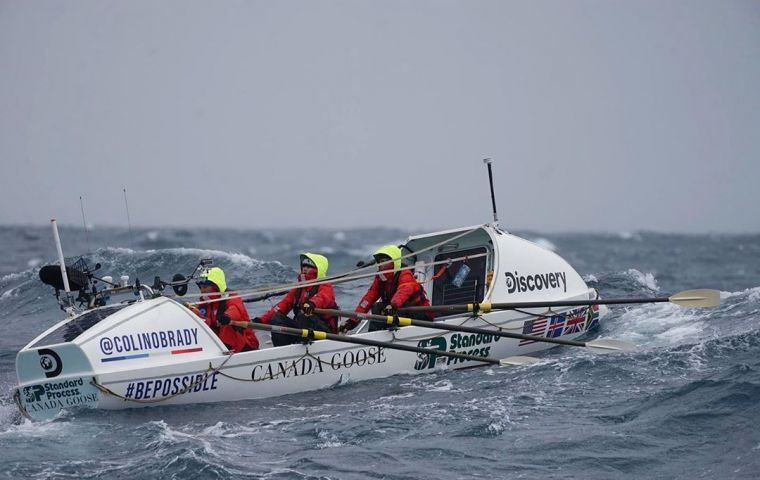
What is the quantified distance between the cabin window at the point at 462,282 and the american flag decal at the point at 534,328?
84cm

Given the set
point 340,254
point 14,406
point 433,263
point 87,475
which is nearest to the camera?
point 87,475

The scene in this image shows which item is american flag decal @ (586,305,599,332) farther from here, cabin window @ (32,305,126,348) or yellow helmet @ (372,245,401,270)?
cabin window @ (32,305,126,348)

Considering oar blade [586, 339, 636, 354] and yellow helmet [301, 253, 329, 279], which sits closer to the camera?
oar blade [586, 339, 636, 354]

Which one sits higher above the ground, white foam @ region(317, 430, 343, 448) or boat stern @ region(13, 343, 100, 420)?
boat stern @ region(13, 343, 100, 420)

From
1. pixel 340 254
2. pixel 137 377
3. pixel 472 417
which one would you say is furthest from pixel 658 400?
pixel 340 254

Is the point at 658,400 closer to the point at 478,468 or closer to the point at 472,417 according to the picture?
the point at 472,417

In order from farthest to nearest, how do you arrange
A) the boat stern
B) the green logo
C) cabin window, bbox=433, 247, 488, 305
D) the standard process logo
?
cabin window, bbox=433, 247, 488, 305
the standard process logo
the green logo
the boat stern

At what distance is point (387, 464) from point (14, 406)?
5085 millimetres

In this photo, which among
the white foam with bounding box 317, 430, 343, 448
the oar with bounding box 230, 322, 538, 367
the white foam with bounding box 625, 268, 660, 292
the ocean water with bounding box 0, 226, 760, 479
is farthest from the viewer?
the white foam with bounding box 625, 268, 660, 292

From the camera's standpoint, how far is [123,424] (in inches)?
449

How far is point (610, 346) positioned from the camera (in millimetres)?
13930

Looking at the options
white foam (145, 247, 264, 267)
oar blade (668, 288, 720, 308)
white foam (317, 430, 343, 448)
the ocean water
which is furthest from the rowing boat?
white foam (145, 247, 264, 267)

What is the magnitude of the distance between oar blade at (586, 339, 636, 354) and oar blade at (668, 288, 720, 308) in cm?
111

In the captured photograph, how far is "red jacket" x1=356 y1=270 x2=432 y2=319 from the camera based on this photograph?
1444 centimetres
